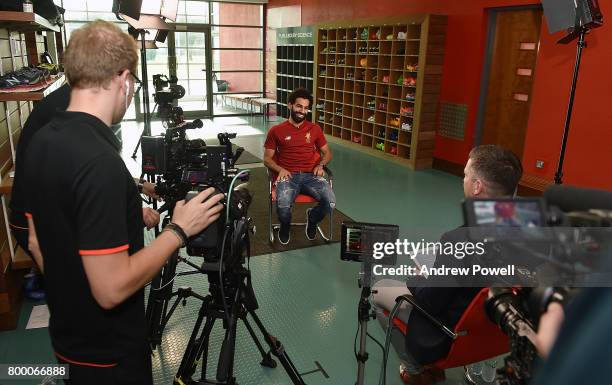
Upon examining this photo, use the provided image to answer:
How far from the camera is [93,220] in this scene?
952 mm

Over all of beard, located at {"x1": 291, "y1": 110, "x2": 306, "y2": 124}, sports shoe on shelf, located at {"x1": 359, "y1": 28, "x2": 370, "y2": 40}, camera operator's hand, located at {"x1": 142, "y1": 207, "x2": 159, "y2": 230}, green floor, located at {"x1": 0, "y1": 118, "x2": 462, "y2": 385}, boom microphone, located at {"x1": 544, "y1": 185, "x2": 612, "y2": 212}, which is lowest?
green floor, located at {"x1": 0, "y1": 118, "x2": 462, "y2": 385}

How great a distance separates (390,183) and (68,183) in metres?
4.99

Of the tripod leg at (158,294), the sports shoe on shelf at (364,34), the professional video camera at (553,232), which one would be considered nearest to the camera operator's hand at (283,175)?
the tripod leg at (158,294)

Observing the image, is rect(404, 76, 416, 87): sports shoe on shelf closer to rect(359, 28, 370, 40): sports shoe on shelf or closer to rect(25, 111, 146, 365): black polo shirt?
rect(359, 28, 370, 40): sports shoe on shelf

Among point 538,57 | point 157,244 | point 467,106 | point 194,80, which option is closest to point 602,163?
point 538,57

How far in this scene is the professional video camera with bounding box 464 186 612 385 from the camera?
18.1 inches

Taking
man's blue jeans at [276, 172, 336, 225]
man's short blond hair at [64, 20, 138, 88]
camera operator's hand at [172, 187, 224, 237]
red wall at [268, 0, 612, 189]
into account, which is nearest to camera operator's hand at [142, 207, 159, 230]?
camera operator's hand at [172, 187, 224, 237]

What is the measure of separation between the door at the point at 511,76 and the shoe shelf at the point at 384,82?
2.74ft

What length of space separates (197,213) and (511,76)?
17.4 ft

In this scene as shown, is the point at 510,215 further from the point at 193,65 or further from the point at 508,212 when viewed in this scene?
the point at 193,65

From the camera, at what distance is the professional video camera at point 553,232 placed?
0.46 meters

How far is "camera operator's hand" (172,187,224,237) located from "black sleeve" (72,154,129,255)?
228mm

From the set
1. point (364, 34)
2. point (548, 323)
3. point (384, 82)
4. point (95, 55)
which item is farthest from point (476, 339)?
point (364, 34)

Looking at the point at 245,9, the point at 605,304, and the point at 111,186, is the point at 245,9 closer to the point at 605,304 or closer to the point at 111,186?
the point at 111,186
